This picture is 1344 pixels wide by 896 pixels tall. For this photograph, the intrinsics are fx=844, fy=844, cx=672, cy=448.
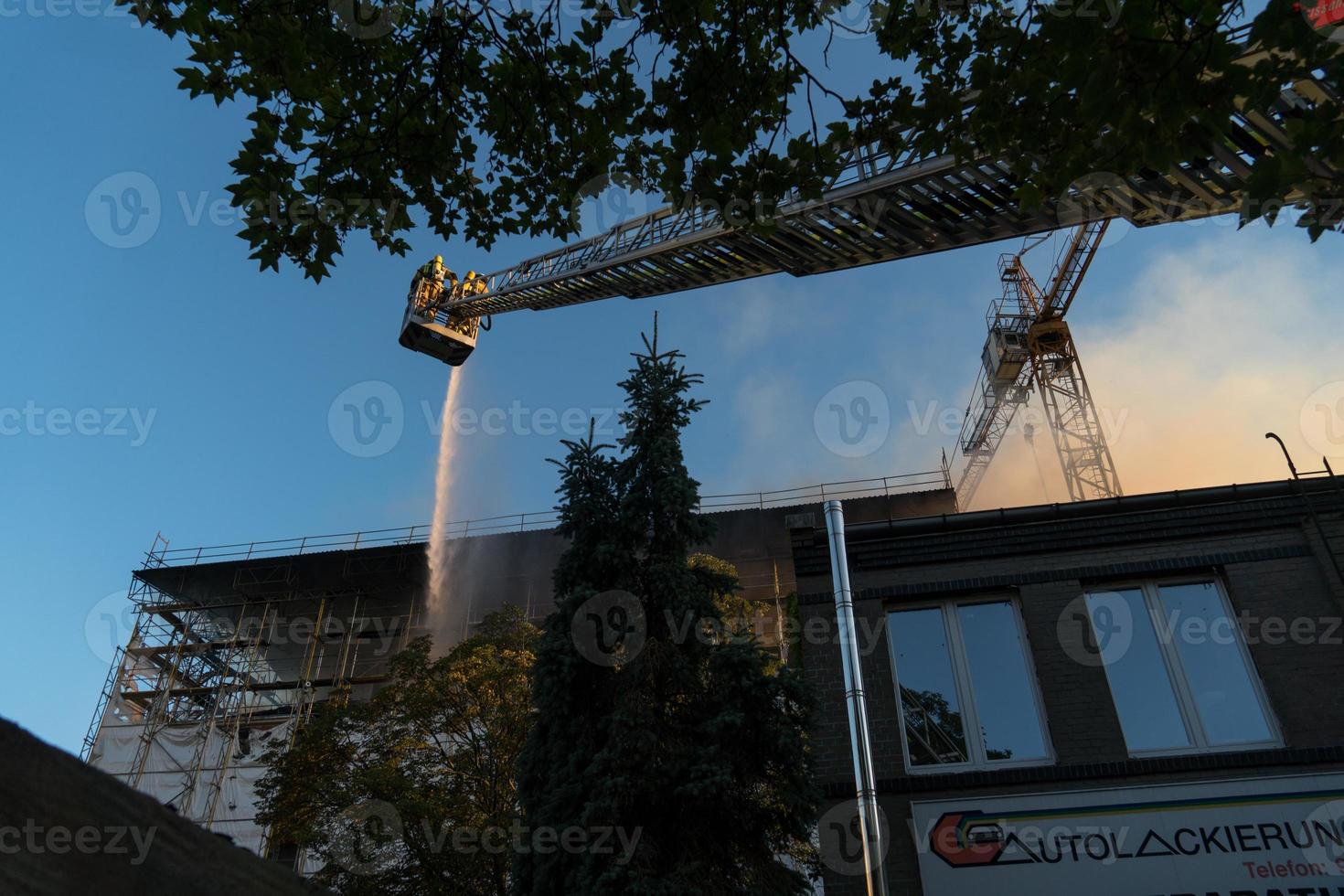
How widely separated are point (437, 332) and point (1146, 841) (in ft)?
145

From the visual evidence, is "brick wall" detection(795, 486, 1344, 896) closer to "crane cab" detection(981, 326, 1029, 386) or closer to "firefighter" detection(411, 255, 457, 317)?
"firefighter" detection(411, 255, 457, 317)

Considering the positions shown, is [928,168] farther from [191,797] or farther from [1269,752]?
[191,797]

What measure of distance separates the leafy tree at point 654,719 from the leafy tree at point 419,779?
18.8 feet

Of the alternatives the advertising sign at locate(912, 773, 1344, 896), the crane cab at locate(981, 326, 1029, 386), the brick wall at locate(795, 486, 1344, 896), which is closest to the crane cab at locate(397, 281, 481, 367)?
the crane cab at locate(981, 326, 1029, 386)

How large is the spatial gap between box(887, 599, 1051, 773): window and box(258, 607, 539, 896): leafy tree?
8259 mm

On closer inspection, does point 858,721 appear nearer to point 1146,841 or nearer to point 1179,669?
point 1146,841

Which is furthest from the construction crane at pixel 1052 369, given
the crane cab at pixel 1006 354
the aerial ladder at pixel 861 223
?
the aerial ladder at pixel 861 223

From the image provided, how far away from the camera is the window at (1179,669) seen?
32.6 feet

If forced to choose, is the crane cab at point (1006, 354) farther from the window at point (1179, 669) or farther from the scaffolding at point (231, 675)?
the window at point (1179, 669)

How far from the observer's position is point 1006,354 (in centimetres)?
5838

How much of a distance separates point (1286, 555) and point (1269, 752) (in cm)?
260

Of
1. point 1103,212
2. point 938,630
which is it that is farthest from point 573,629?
point 1103,212

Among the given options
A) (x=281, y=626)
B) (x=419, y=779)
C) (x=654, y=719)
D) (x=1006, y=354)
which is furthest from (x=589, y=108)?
(x=1006, y=354)

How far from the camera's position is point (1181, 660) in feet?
34.2
